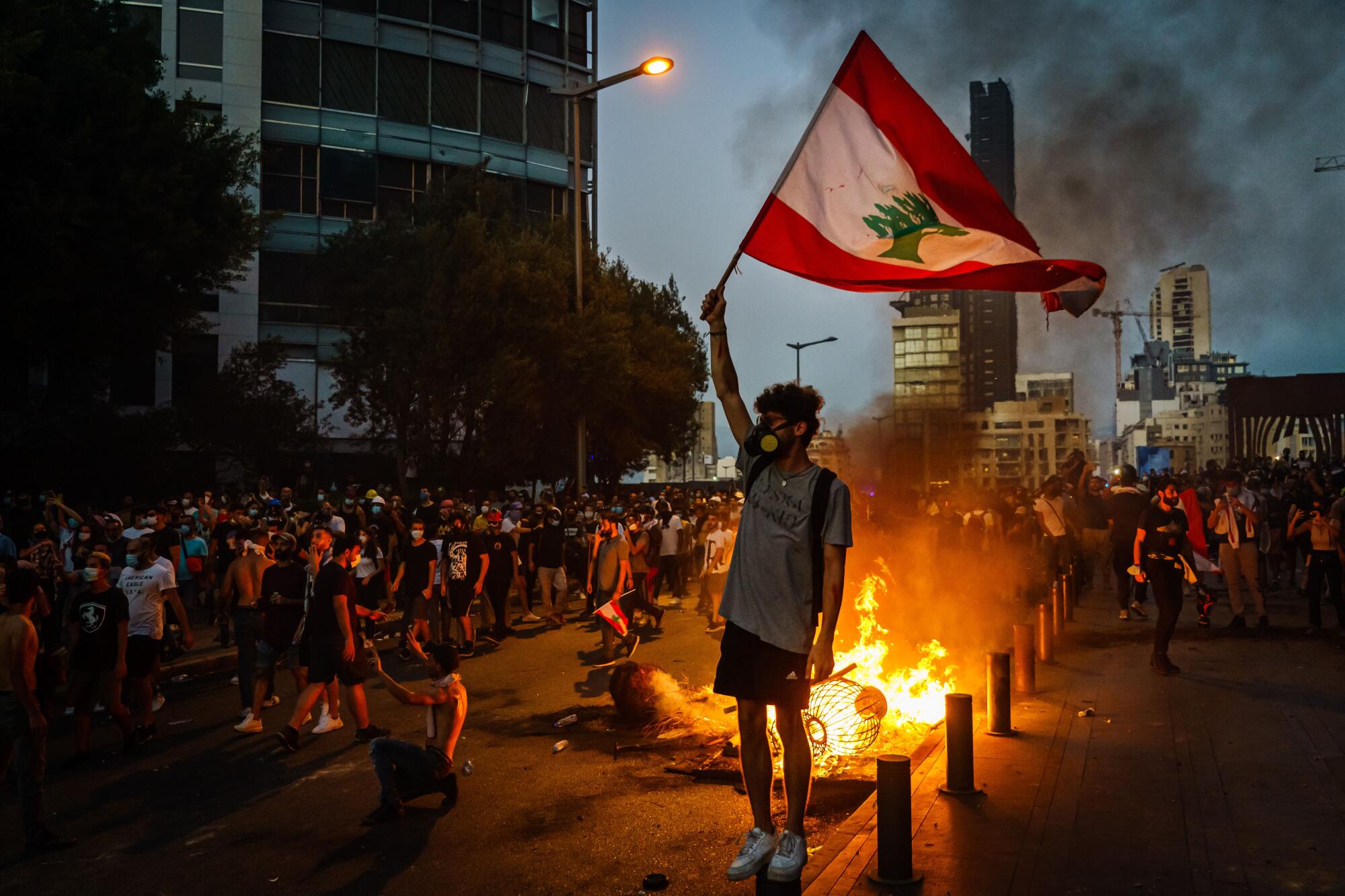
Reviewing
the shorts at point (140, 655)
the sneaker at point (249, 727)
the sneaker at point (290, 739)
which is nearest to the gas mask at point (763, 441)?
the sneaker at point (290, 739)

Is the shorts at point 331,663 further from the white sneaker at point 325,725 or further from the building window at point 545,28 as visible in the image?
the building window at point 545,28

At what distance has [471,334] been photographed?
2616 centimetres

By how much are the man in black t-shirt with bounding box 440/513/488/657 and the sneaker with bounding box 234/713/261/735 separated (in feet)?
13.2

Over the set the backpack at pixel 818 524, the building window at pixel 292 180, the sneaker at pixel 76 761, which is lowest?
the sneaker at pixel 76 761

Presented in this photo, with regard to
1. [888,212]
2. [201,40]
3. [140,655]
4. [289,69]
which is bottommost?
[140,655]

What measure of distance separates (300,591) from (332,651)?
0.92 metres

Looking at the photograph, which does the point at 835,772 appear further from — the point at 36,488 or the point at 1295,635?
the point at 36,488

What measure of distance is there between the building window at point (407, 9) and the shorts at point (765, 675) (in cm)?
3930

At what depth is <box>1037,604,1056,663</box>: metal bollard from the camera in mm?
10516

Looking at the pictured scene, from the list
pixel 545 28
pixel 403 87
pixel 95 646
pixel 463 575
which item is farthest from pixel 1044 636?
pixel 545 28

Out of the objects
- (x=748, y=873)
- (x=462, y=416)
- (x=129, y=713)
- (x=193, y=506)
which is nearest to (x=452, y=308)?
(x=462, y=416)

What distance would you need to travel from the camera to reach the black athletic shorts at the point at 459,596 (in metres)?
12.8

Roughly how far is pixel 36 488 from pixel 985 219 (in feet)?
83.2

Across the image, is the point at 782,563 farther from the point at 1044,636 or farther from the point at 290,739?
the point at 1044,636
